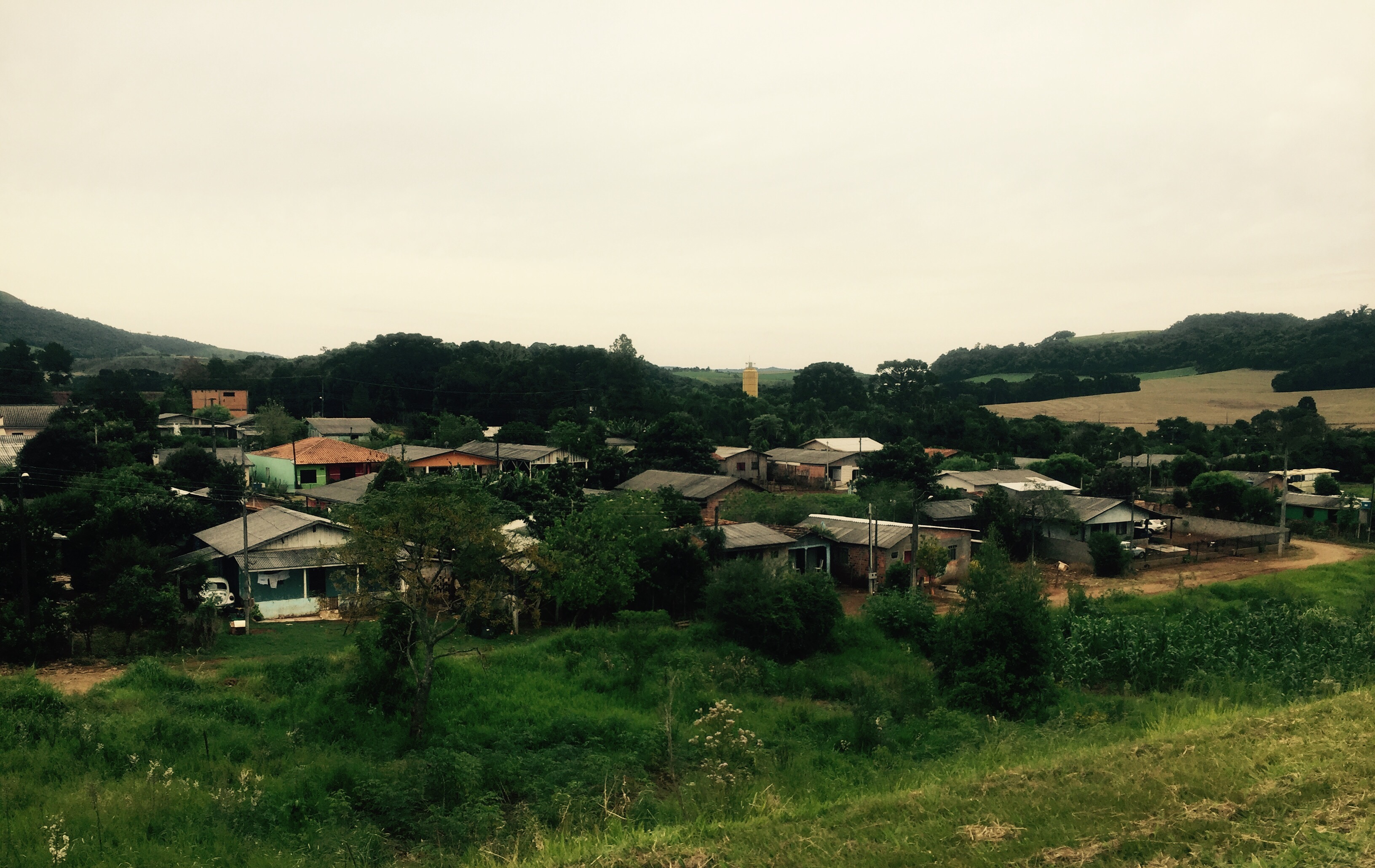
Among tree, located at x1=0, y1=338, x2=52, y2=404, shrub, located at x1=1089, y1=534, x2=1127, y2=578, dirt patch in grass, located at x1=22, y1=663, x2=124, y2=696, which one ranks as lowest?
shrub, located at x1=1089, y1=534, x2=1127, y2=578

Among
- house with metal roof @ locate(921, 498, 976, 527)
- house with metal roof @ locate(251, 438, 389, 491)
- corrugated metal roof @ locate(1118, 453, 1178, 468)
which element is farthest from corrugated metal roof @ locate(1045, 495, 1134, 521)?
house with metal roof @ locate(251, 438, 389, 491)

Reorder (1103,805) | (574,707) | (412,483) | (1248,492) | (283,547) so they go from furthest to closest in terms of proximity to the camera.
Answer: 1. (1248,492)
2. (283,547)
3. (412,483)
4. (574,707)
5. (1103,805)

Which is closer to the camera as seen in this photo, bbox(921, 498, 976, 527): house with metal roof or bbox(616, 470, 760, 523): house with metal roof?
bbox(921, 498, 976, 527): house with metal roof

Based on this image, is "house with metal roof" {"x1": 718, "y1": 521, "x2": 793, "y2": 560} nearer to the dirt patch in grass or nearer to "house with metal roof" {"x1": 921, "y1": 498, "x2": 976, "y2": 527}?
"house with metal roof" {"x1": 921, "y1": 498, "x2": 976, "y2": 527}

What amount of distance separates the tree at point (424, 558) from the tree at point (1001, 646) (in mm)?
7994

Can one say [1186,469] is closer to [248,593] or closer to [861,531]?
[861,531]

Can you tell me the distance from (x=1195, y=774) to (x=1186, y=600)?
17.1m

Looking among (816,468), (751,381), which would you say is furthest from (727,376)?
(816,468)

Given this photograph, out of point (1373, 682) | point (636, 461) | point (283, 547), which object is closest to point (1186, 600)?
point (1373, 682)

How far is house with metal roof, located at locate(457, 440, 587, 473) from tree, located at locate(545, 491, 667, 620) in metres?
20.9

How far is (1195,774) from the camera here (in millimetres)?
6852

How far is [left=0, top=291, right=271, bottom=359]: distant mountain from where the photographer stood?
134375 mm

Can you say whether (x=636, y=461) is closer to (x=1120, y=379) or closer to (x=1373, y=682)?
(x=1373, y=682)

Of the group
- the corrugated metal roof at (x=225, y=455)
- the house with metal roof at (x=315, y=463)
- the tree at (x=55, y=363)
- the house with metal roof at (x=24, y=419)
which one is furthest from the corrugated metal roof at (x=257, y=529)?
the tree at (x=55, y=363)
